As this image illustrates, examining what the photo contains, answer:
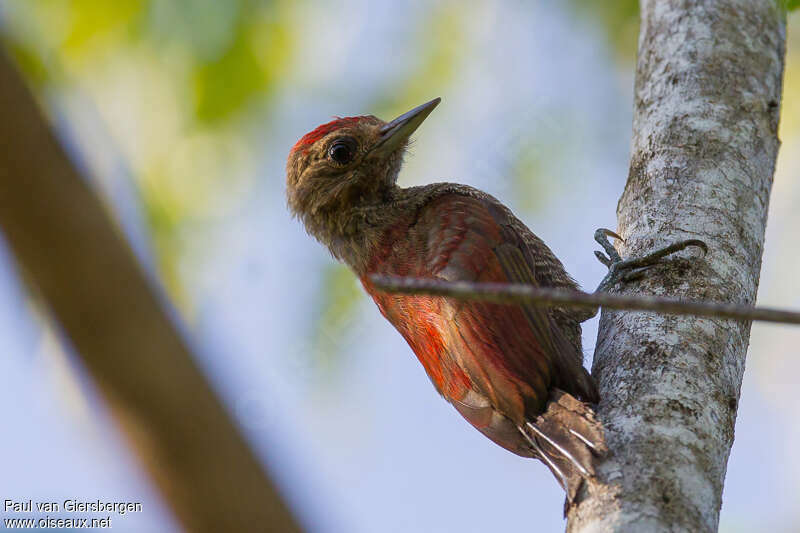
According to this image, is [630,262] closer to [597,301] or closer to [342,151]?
[597,301]

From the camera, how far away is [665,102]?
3002 mm

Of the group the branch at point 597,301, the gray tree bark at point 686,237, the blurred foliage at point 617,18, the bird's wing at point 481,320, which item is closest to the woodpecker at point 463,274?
the bird's wing at point 481,320

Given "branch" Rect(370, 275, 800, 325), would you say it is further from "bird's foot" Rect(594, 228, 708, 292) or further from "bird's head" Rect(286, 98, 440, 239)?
"bird's head" Rect(286, 98, 440, 239)

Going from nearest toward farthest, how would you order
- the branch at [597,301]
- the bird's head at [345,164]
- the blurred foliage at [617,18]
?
the branch at [597,301] → the bird's head at [345,164] → the blurred foliage at [617,18]

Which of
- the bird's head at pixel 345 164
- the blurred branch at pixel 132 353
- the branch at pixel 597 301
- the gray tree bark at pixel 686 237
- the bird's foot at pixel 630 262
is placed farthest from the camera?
the bird's head at pixel 345 164

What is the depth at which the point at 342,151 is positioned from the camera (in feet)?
13.4

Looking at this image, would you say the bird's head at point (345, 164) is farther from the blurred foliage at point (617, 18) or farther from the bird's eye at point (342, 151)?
the blurred foliage at point (617, 18)

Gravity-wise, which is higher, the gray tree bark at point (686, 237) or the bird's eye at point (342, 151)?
the bird's eye at point (342, 151)

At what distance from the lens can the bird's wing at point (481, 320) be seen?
281 centimetres

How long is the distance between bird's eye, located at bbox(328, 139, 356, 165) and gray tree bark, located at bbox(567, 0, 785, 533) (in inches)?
56.3

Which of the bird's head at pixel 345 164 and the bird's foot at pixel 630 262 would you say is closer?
the bird's foot at pixel 630 262

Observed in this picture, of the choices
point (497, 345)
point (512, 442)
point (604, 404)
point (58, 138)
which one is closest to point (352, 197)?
point (497, 345)

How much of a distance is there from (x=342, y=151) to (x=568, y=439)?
2.15 metres

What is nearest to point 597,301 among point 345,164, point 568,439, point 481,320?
point 568,439
